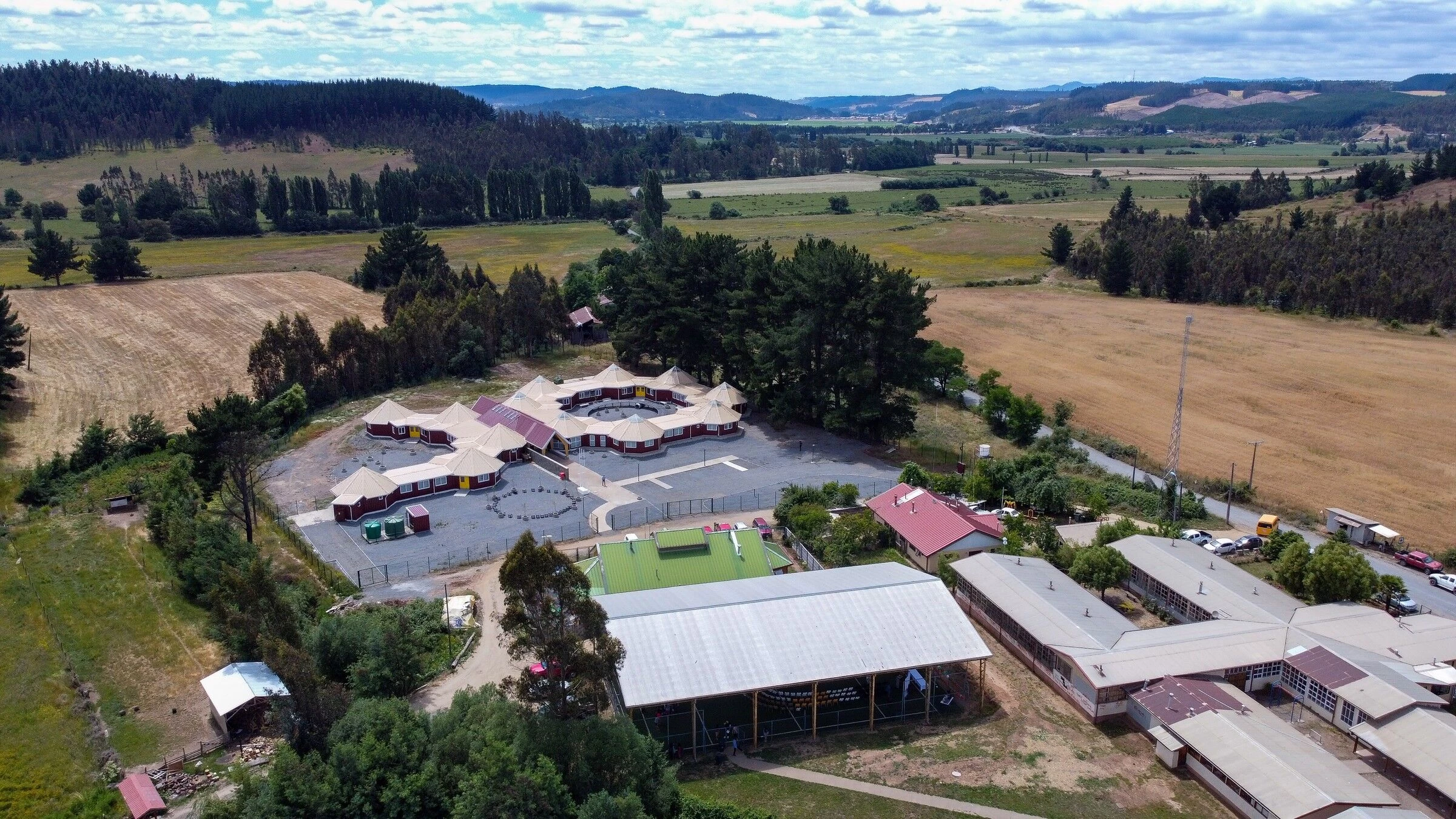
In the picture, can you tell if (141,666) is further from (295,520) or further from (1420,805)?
(1420,805)

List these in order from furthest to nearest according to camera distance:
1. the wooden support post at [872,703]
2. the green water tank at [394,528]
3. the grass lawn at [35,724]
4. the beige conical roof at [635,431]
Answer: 1. the beige conical roof at [635,431]
2. the green water tank at [394,528]
3. the wooden support post at [872,703]
4. the grass lawn at [35,724]

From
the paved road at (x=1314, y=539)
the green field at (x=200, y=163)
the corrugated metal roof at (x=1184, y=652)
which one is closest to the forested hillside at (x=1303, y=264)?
the paved road at (x=1314, y=539)

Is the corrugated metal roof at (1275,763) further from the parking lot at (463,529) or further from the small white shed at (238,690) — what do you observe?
the parking lot at (463,529)

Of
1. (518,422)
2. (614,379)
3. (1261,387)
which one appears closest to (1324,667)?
(518,422)

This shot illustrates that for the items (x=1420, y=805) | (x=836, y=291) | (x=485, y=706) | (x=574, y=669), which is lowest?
(x=1420, y=805)

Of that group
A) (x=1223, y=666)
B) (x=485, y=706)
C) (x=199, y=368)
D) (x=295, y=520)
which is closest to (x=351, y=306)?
(x=199, y=368)

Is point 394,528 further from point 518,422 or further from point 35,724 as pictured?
point 35,724

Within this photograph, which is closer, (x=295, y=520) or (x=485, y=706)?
(x=485, y=706)
